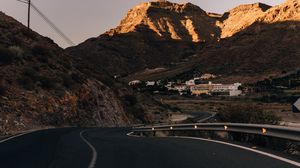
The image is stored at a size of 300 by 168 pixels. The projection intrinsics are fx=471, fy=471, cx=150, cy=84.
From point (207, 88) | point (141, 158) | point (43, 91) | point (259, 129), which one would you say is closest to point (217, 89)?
point (207, 88)

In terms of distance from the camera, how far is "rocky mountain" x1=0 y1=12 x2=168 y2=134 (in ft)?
119

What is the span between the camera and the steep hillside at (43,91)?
119 ft

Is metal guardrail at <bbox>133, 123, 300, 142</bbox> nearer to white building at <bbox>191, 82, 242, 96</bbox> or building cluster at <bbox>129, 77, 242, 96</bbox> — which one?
building cluster at <bbox>129, 77, 242, 96</bbox>

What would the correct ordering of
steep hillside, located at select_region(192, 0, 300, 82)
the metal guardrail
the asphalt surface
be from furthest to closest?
steep hillside, located at select_region(192, 0, 300, 82) < the metal guardrail < the asphalt surface

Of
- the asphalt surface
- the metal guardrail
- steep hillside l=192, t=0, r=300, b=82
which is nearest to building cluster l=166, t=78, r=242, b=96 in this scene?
steep hillside l=192, t=0, r=300, b=82

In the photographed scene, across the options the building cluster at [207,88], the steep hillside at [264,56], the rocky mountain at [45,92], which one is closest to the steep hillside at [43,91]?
the rocky mountain at [45,92]

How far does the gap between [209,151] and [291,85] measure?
5449 inches

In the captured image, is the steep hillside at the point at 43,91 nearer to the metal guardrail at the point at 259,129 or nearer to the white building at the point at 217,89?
the metal guardrail at the point at 259,129

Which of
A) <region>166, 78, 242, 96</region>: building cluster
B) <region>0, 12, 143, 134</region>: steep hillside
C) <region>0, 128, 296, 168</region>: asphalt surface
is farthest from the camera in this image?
<region>166, 78, 242, 96</region>: building cluster

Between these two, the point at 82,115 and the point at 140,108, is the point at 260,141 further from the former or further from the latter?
the point at 140,108

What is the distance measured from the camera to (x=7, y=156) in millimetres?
12844

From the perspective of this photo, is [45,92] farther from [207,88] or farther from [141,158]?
[207,88]

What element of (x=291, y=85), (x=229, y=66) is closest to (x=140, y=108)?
(x=291, y=85)

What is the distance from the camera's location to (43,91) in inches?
1660
